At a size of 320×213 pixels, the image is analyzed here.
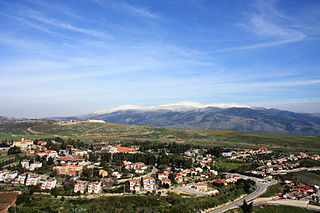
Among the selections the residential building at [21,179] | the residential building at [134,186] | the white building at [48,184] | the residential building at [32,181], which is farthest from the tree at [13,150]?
the residential building at [134,186]

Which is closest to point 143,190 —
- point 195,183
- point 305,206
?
point 195,183

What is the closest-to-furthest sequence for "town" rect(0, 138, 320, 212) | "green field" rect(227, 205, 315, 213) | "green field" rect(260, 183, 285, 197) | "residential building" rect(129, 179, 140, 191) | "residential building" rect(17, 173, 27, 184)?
"green field" rect(227, 205, 315, 213) < "residential building" rect(129, 179, 140, 191) < "town" rect(0, 138, 320, 212) < "residential building" rect(17, 173, 27, 184) < "green field" rect(260, 183, 285, 197)

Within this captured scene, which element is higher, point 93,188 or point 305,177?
point 93,188

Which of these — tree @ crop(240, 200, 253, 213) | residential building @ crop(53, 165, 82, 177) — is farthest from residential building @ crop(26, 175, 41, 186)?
tree @ crop(240, 200, 253, 213)

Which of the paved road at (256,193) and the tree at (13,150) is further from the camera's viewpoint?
the tree at (13,150)

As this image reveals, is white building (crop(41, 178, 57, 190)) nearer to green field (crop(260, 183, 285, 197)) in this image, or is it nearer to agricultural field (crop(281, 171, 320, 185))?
green field (crop(260, 183, 285, 197))

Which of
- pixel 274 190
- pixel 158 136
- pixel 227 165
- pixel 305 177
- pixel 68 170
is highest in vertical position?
pixel 68 170

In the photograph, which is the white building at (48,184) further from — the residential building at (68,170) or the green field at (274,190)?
the green field at (274,190)

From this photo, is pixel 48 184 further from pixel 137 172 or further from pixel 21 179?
pixel 137 172

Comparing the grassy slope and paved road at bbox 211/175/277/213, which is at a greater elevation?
the grassy slope

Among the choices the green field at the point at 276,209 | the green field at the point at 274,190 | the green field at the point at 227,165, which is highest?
the green field at the point at 227,165

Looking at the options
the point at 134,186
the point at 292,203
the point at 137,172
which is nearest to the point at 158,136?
the point at 137,172

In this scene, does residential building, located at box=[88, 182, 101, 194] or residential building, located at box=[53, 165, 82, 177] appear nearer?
residential building, located at box=[88, 182, 101, 194]
